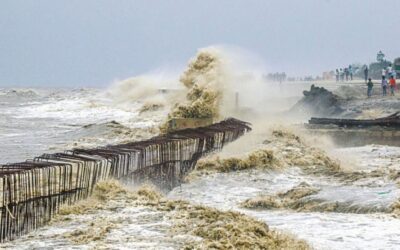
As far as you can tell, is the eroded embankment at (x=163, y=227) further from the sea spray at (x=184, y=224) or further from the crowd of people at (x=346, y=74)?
the crowd of people at (x=346, y=74)

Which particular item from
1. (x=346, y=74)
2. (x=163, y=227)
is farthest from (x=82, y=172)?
(x=346, y=74)

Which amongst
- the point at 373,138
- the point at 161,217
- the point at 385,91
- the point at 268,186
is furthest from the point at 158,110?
the point at 161,217

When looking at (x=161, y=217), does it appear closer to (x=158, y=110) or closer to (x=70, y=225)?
(x=70, y=225)

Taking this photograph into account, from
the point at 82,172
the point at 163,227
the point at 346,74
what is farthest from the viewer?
the point at 346,74

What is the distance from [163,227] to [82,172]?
8.67ft

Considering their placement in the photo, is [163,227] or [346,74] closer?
[163,227]

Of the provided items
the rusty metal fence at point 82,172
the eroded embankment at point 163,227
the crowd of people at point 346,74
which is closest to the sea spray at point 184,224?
the eroded embankment at point 163,227

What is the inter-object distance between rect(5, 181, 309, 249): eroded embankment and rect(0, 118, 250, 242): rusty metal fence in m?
0.26

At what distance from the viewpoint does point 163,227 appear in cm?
749

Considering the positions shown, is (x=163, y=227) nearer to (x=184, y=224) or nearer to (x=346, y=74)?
(x=184, y=224)

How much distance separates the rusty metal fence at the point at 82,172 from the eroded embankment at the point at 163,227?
257 mm

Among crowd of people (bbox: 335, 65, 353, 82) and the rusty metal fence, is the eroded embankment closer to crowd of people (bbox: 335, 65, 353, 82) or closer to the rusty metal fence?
the rusty metal fence

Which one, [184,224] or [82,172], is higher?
[82,172]

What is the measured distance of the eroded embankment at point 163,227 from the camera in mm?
6805
